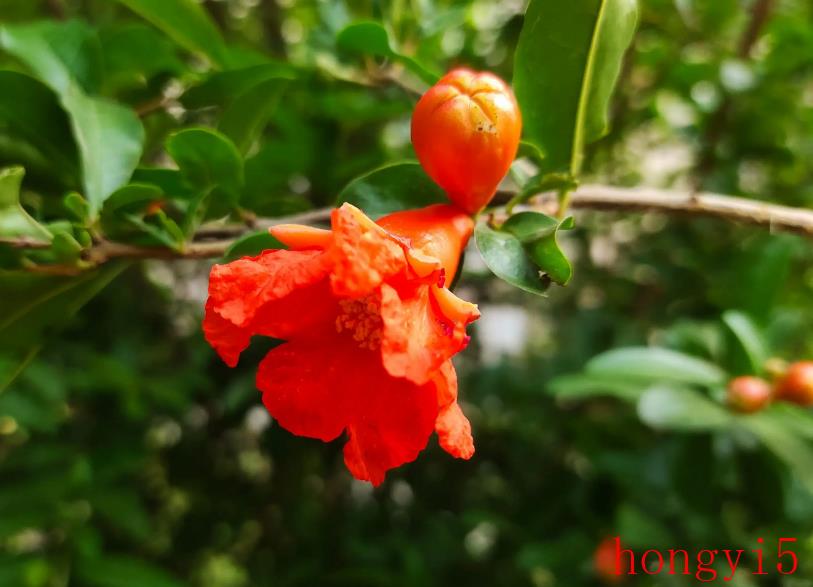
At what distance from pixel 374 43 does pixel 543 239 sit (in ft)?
1.02

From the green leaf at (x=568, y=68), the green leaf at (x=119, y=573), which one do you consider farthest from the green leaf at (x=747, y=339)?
the green leaf at (x=119, y=573)

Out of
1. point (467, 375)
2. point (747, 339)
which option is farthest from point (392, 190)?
point (467, 375)

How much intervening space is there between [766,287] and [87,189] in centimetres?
102

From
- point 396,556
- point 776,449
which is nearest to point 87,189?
point 776,449

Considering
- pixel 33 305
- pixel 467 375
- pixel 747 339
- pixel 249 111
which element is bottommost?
pixel 467 375

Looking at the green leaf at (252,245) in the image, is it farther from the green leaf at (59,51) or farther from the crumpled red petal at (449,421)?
the green leaf at (59,51)

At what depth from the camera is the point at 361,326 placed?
1.71ft

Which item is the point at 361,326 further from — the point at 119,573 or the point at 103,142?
the point at 119,573

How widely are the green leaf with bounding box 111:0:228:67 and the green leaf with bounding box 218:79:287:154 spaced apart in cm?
15

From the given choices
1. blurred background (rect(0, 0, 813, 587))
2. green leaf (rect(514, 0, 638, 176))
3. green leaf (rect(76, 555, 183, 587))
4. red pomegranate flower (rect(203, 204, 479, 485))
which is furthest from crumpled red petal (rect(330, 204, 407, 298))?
green leaf (rect(76, 555, 183, 587))

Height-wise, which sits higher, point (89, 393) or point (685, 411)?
point (685, 411)

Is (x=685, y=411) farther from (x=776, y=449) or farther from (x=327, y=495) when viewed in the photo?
(x=327, y=495)

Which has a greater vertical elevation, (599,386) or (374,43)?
(374,43)

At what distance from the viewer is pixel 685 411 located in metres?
0.91
